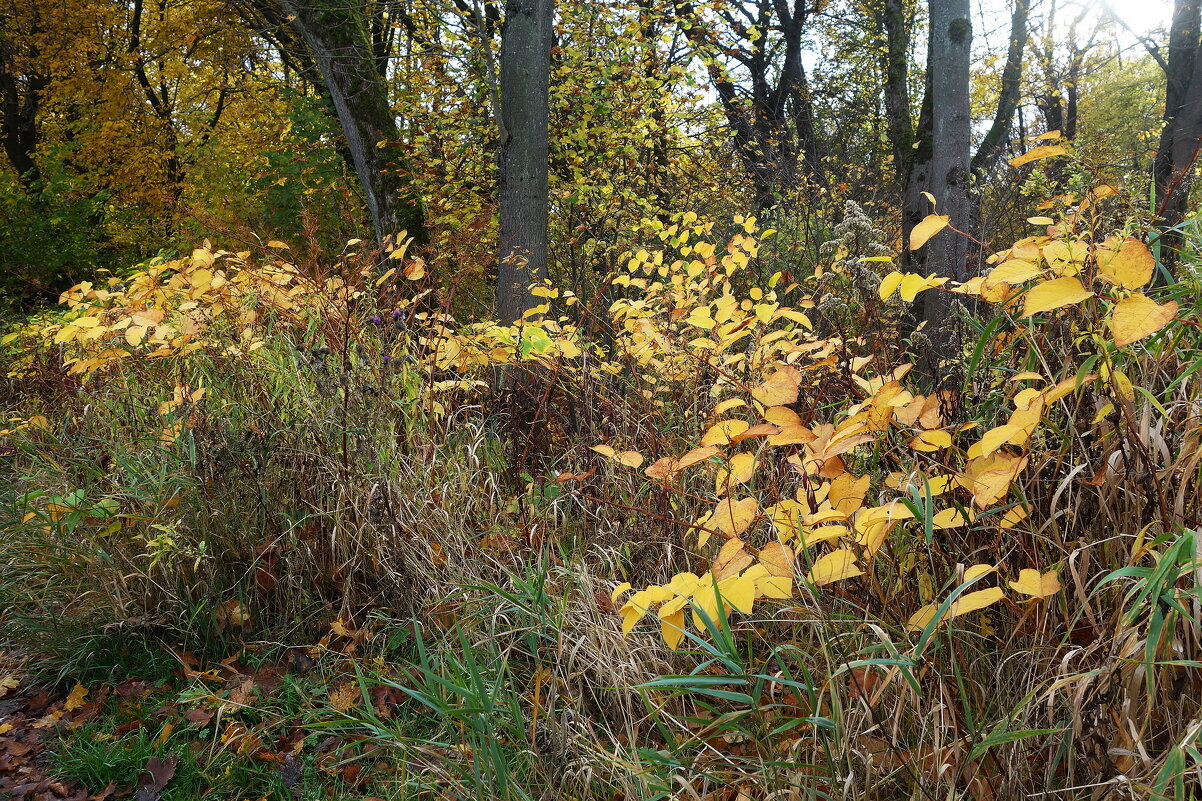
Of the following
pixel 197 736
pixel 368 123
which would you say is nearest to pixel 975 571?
pixel 197 736

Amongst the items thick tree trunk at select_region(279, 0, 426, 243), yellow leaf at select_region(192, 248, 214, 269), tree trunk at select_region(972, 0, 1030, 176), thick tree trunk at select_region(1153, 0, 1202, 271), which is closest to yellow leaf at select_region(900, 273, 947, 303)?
yellow leaf at select_region(192, 248, 214, 269)

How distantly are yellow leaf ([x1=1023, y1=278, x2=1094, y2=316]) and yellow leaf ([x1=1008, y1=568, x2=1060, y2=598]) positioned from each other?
1.47 feet

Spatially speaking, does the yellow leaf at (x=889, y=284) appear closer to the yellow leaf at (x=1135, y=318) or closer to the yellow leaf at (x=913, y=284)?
the yellow leaf at (x=913, y=284)

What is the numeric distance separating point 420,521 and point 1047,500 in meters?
1.84

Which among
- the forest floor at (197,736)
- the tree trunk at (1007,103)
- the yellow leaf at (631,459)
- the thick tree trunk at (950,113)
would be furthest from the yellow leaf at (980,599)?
the tree trunk at (1007,103)

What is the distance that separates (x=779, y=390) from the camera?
1.65 m

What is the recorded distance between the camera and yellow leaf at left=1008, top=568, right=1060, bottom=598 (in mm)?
1347

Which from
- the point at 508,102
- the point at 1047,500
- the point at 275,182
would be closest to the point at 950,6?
the point at 508,102

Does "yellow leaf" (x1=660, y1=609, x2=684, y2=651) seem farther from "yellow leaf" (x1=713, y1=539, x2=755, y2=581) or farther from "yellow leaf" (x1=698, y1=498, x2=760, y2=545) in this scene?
"yellow leaf" (x1=698, y1=498, x2=760, y2=545)

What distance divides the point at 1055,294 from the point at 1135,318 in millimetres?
133

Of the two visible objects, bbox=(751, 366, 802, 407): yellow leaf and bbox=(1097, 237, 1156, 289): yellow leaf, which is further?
bbox=(751, 366, 802, 407): yellow leaf

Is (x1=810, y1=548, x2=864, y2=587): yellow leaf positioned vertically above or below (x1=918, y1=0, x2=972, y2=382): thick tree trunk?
below

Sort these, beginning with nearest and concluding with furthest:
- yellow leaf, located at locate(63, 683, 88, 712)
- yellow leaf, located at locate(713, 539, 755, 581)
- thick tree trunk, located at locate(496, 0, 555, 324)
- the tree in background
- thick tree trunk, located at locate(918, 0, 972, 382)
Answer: yellow leaf, located at locate(713, 539, 755, 581)
yellow leaf, located at locate(63, 683, 88, 712)
thick tree trunk, located at locate(918, 0, 972, 382)
thick tree trunk, located at locate(496, 0, 555, 324)
the tree in background

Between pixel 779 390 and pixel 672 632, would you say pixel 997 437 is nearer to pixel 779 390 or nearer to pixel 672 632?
pixel 779 390
